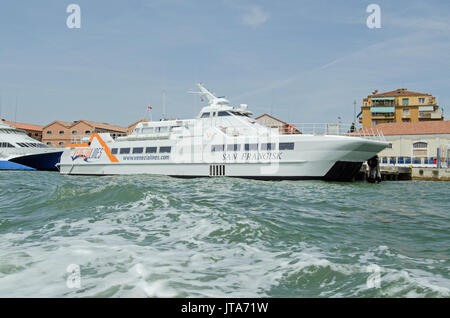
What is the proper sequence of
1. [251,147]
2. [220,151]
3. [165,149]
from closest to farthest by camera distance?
[251,147], [220,151], [165,149]

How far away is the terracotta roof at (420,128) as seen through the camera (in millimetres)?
37438

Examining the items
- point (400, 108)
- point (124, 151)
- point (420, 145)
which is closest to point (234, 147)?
point (124, 151)

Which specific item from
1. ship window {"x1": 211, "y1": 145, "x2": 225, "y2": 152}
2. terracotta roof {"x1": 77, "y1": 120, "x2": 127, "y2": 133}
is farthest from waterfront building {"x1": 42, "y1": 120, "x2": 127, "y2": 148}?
ship window {"x1": 211, "y1": 145, "x2": 225, "y2": 152}

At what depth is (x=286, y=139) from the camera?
774 inches

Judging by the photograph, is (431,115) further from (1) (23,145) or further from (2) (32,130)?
(2) (32,130)

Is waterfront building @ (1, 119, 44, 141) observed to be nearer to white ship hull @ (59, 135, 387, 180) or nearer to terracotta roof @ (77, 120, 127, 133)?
terracotta roof @ (77, 120, 127, 133)

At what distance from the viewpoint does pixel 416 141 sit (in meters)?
38.1

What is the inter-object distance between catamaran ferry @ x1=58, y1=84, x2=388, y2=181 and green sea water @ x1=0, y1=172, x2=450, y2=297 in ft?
32.4

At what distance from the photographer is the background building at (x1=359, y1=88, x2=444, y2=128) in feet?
196

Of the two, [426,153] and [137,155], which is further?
[426,153]

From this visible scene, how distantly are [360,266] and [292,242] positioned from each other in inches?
55.5

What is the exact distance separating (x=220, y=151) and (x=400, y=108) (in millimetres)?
49742
